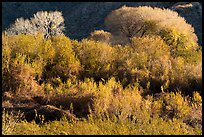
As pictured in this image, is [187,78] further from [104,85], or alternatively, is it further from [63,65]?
[63,65]

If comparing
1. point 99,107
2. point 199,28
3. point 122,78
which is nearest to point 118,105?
point 99,107

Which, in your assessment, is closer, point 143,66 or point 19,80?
point 19,80

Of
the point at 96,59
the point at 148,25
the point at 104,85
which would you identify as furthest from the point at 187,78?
the point at 148,25

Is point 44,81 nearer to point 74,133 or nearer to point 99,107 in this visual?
point 99,107

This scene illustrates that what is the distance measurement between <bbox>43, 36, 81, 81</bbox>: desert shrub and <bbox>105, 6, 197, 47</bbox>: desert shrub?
1920cm

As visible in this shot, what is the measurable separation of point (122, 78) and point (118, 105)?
4355 mm

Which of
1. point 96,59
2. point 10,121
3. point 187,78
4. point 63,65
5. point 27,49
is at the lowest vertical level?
point 10,121

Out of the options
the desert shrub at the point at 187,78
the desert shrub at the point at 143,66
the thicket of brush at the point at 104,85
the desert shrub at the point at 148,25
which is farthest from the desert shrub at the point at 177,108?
the desert shrub at the point at 148,25

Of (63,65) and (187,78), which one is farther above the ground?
(63,65)

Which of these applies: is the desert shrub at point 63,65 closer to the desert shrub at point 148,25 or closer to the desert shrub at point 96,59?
the desert shrub at point 96,59

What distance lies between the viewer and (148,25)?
43.8 metres

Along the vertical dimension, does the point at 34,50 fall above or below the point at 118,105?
above

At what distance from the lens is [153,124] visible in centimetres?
1432

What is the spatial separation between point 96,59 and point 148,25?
24.1 meters
